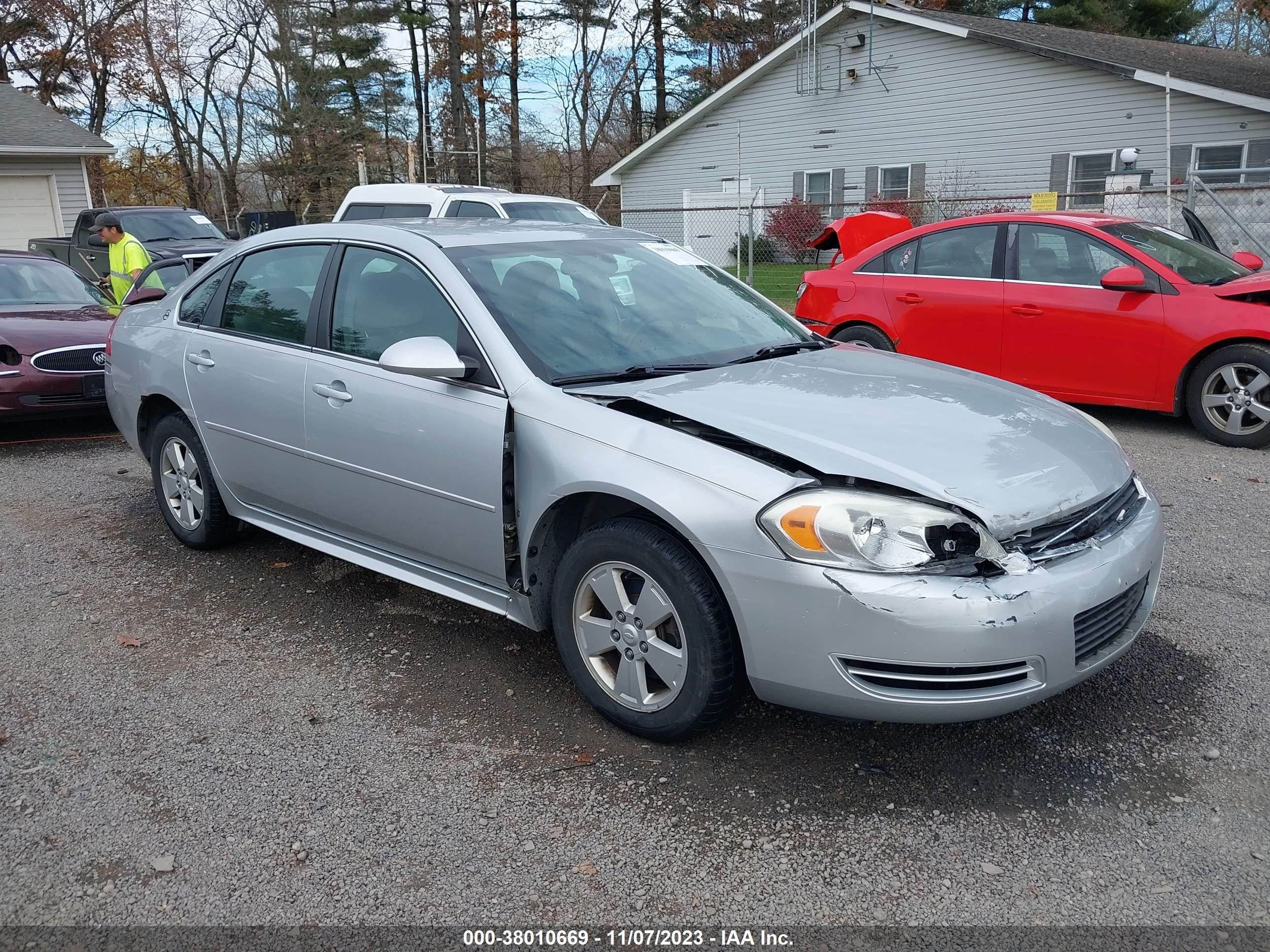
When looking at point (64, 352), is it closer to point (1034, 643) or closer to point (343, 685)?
point (343, 685)

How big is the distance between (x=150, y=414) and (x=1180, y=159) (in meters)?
19.1

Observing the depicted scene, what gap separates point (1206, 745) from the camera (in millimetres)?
3199

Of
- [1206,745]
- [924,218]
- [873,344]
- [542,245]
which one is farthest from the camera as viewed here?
[924,218]

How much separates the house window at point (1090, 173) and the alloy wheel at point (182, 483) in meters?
18.7

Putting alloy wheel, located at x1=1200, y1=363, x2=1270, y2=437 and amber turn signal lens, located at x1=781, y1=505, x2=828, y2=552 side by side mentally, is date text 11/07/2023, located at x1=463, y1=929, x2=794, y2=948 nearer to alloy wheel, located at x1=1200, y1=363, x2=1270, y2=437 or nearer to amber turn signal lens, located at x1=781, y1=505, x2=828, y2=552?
amber turn signal lens, located at x1=781, y1=505, x2=828, y2=552

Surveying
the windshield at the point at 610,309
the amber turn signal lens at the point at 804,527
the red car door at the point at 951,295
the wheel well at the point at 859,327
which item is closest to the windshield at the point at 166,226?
the wheel well at the point at 859,327

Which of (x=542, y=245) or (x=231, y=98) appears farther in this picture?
(x=231, y=98)

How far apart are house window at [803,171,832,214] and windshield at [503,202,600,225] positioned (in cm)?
1344

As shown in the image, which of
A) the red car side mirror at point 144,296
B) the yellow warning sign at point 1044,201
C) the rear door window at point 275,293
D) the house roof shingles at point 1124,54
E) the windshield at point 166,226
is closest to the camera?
the rear door window at point 275,293

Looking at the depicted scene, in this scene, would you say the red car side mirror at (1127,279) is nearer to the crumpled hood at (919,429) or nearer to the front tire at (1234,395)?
the front tire at (1234,395)

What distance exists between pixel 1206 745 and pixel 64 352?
7.84m

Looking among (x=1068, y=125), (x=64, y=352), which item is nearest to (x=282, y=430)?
A: (x=64, y=352)

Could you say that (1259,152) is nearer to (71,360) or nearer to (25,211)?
(71,360)

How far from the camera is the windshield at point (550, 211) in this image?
10914 millimetres
